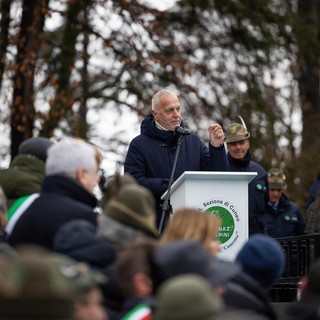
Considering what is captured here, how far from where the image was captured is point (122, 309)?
7.86m

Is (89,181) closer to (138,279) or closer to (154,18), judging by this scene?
(138,279)

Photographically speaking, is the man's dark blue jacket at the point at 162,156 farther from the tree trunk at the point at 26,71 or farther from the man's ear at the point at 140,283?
the tree trunk at the point at 26,71

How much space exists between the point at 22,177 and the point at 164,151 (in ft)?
7.90

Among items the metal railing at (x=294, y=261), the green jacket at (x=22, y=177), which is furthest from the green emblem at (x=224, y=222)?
the green jacket at (x=22, y=177)

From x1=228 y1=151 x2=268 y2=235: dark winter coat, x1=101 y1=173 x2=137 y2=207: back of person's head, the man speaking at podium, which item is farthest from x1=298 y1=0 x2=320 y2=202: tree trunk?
x1=101 y1=173 x2=137 y2=207: back of person's head

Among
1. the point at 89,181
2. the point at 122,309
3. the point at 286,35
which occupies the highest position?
the point at 286,35

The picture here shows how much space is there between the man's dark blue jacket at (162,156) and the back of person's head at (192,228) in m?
3.67

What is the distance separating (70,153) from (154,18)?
15.2 meters

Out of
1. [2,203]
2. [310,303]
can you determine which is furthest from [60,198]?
[310,303]

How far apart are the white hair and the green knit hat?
0.64m

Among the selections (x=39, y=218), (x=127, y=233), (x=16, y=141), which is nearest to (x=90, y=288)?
(x=127, y=233)

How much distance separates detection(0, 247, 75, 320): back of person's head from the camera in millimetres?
6203

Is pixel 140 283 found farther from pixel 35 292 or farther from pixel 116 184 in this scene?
pixel 116 184

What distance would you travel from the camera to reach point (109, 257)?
8.30 meters
